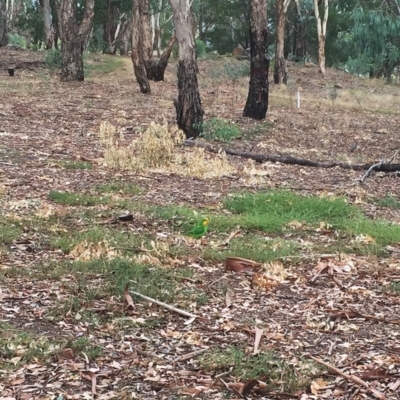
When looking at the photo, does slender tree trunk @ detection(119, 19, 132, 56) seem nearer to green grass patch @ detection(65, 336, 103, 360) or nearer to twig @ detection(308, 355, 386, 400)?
green grass patch @ detection(65, 336, 103, 360)

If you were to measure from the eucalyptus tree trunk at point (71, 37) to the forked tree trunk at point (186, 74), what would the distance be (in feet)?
26.3

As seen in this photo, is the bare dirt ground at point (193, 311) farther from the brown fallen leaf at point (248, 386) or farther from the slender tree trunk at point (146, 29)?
the slender tree trunk at point (146, 29)

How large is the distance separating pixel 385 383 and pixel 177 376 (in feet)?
3.43

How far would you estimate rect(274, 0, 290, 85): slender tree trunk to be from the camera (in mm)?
21797

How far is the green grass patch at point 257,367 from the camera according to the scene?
3326 millimetres

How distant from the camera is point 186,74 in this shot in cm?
1159

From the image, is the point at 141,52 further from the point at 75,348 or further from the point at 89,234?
the point at 75,348

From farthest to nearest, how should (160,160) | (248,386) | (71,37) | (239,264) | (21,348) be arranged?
(71,37)
(160,160)
(239,264)
(21,348)
(248,386)

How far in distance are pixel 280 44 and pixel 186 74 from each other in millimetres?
11572

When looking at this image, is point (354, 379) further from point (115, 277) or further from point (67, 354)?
point (115, 277)

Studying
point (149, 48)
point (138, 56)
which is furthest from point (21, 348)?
point (149, 48)

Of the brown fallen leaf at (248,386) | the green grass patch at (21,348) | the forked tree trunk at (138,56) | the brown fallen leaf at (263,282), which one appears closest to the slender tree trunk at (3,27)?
the forked tree trunk at (138,56)

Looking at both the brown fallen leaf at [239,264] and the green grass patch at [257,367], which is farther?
the brown fallen leaf at [239,264]

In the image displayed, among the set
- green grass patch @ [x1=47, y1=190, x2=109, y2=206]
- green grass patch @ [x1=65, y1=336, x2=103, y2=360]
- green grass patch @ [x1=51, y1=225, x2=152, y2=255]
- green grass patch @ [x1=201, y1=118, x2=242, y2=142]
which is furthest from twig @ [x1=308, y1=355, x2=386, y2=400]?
green grass patch @ [x1=201, y1=118, x2=242, y2=142]
